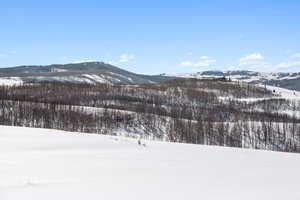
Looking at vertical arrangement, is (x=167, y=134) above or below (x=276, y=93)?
below

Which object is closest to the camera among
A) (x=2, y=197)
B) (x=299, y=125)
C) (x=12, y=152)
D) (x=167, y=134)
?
(x=2, y=197)

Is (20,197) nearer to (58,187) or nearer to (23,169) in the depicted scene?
(58,187)

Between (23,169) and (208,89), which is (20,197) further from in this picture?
(208,89)

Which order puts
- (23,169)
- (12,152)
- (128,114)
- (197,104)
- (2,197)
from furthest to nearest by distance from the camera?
(197,104)
(128,114)
(12,152)
(23,169)
(2,197)

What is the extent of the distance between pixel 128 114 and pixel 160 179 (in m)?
30.2

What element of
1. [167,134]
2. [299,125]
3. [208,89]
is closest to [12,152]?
[167,134]

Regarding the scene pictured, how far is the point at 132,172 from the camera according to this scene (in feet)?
22.7

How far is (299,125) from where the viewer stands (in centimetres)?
4019

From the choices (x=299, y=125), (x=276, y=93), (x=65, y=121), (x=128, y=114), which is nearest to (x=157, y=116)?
(x=128, y=114)

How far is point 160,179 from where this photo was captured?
6535mm

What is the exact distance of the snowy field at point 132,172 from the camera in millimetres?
5559

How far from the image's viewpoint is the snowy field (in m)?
5.56

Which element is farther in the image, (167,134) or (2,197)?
(167,134)

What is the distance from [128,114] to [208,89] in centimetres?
4204
